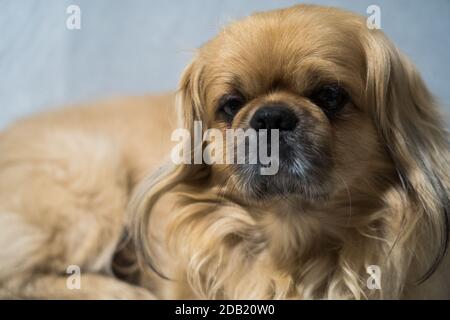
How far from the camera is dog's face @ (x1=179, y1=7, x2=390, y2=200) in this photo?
1185mm

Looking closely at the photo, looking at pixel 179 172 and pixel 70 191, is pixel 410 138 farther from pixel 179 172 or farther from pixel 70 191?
pixel 70 191

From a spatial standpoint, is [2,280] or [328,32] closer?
[328,32]

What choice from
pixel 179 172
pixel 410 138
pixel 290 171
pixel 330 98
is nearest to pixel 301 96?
pixel 330 98

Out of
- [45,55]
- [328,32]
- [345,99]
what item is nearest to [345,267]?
[345,99]

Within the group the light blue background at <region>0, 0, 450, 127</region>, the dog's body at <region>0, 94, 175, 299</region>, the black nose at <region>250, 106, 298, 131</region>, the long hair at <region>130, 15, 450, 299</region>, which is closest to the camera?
the black nose at <region>250, 106, 298, 131</region>

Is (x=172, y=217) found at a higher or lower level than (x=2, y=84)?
lower

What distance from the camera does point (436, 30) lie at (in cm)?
145

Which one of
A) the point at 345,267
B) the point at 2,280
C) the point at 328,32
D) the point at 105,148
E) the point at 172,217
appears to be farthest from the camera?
the point at 105,148

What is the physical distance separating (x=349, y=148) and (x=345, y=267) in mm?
294

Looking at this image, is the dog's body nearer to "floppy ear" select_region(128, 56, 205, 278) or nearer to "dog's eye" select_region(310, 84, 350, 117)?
"floppy ear" select_region(128, 56, 205, 278)

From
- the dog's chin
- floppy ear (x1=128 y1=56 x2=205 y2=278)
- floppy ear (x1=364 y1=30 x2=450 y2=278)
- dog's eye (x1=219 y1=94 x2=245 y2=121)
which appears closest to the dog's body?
floppy ear (x1=128 y1=56 x2=205 y2=278)

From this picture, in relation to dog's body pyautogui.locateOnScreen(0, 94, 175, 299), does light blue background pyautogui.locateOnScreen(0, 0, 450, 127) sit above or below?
above
